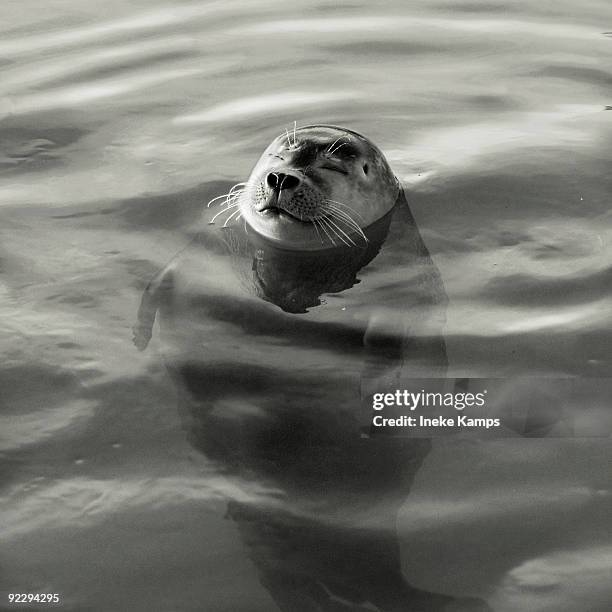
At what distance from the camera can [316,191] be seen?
5.28m

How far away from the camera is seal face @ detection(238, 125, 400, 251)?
17.1 feet

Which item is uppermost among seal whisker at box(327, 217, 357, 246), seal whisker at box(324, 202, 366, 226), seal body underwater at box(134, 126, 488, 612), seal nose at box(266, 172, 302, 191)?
seal nose at box(266, 172, 302, 191)

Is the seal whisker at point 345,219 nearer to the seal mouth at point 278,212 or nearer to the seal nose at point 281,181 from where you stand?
the seal mouth at point 278,212

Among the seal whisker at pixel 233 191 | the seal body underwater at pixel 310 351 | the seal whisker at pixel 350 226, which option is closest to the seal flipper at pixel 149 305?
the seal body underwater at pixel 310 351

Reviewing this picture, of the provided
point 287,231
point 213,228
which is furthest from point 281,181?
point 213,228

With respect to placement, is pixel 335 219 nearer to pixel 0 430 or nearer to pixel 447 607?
pixel 0 430

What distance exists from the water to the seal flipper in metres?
0.06

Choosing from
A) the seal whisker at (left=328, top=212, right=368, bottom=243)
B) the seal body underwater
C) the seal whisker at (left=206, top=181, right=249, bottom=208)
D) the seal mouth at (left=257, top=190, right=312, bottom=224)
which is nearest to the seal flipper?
the seal body underwater

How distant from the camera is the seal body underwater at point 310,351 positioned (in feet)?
11.9

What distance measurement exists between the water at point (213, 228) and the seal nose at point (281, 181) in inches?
24.8

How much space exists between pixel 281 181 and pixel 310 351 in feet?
3.30

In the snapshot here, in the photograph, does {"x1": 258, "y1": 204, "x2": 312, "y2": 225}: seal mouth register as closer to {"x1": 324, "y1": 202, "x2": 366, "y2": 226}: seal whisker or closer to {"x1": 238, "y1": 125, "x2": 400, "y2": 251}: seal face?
{"x1": 238, "y1": 125, "x2": 400, "y2": 251}: seal face

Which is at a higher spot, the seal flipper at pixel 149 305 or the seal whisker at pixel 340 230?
the seal whisker at pixel 340 230

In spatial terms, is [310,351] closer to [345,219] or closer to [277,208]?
[277,208]
